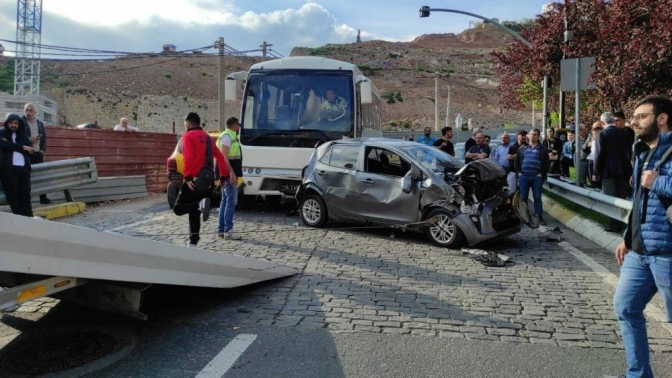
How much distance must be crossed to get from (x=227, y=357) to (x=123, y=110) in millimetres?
81515

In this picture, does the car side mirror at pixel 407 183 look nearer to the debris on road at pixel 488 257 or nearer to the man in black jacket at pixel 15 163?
the debris on road at pixel 488 257

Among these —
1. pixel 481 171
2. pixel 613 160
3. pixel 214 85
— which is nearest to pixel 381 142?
pixel 481 171

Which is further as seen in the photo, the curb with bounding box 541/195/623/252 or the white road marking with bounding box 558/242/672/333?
the curb with bounding box 541/195/623/252

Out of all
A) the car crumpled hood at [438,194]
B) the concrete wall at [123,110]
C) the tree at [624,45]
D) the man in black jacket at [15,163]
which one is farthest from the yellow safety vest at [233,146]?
the concrete wall at [123,110]

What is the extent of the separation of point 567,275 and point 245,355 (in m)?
4.33

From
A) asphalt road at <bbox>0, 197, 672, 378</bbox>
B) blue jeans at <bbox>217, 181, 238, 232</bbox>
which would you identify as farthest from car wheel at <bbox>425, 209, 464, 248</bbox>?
blue jeans at <bbox>217, 181, 238, 232</bbox>

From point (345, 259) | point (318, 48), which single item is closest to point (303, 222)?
point (345, 259)

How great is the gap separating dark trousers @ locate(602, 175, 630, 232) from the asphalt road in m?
1.98

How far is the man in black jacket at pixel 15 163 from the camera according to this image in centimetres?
849

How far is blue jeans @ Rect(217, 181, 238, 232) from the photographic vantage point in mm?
8289

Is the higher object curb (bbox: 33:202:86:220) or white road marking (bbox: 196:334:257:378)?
curb (bbox: 33:202:86:220)

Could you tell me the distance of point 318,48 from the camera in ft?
380

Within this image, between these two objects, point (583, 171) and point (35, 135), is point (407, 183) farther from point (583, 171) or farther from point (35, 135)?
point (35, 135)

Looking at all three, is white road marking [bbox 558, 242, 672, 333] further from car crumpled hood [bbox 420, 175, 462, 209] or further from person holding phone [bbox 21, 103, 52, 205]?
person holding phone [bbox 21, 103, 52, 205]
